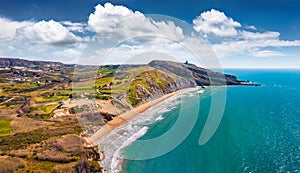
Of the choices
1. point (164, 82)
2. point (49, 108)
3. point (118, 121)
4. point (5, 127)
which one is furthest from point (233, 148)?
point (164, 82)

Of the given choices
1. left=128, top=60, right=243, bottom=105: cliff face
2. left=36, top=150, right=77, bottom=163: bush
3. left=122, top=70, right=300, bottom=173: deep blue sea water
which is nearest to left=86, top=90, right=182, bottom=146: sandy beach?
left=128, top=60, right=243, bottom=105: cliff face

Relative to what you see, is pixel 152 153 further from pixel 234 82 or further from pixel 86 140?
pixel 234 82

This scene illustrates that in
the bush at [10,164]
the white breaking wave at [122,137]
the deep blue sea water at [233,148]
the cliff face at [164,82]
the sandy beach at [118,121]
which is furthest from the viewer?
the cliff face at [164,82]

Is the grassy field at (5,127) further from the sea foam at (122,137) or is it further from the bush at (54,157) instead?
the sea foam at (122,137)

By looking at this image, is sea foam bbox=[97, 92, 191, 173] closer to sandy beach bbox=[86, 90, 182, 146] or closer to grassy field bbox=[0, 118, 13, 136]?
sandy beach bbox=[86, 90, 182, 146]

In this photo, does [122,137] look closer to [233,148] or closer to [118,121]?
[118,121]

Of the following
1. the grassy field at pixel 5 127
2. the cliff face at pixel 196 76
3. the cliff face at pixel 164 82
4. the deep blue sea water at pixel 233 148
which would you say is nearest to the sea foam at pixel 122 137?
the deep blue sea water at pixel 233 148

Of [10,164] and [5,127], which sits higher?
[5,127]

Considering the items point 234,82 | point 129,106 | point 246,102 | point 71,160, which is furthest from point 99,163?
point 234,82

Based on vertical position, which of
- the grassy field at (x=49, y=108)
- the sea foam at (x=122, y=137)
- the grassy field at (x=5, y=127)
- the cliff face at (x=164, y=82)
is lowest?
the sea foam at (x=122, y=137)
